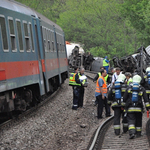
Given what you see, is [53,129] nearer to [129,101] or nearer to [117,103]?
[117,103]

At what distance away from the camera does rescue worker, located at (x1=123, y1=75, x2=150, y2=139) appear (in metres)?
8.92

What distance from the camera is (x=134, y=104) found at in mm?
8984

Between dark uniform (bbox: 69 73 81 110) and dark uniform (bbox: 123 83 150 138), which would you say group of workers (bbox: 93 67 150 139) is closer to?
dark uniform (bbox: 123 83 150 138)

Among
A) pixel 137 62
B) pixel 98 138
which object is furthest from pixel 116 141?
pixel 137 62

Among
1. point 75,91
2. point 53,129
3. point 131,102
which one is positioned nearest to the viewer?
point 131,102

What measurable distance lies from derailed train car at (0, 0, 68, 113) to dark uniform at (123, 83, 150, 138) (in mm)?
3119

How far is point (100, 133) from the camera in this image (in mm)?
9953

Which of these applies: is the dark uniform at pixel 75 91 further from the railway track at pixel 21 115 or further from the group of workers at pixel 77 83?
the railway track at pixel 21 115

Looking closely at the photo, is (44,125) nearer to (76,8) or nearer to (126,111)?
(126,111)

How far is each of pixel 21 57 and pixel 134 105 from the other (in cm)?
372

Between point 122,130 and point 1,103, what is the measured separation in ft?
11.5

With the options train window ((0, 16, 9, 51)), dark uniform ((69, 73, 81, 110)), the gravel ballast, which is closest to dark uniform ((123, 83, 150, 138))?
the gravel ballast

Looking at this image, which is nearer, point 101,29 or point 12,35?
point 12,35

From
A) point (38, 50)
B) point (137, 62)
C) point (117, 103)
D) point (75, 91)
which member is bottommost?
point (75, 91)
